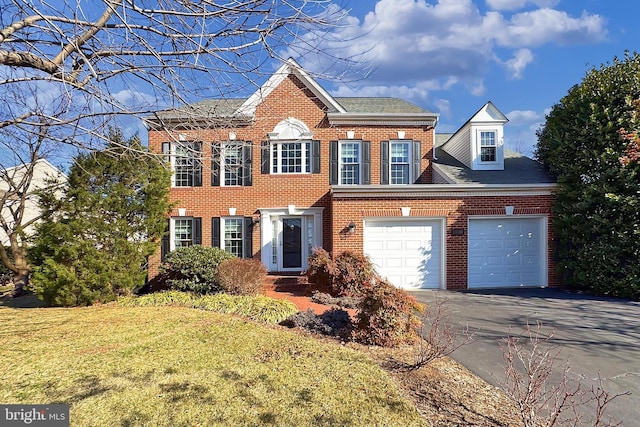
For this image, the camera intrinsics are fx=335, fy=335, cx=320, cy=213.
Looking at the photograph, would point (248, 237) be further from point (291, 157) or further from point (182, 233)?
point (291, 157)

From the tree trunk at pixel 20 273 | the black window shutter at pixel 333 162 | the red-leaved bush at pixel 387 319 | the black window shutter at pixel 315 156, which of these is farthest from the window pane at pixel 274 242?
the tree trunk at pixel 20 273

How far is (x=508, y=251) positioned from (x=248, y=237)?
913 cm

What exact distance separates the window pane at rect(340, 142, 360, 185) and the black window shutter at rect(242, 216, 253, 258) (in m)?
3.82

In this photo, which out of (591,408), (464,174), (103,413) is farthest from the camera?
(464,174)

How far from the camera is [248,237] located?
1262 cm

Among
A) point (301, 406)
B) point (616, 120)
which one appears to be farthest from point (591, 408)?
point (616, 120)

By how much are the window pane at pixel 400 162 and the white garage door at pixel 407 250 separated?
242 cm

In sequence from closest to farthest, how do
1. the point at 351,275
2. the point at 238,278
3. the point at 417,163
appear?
1. the point at 238,278
2. the point at 351,275
3. the point at 417,163

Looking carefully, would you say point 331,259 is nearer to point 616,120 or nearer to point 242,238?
point 242,238

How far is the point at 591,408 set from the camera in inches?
143

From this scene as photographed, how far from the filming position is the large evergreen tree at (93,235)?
8.41 meters

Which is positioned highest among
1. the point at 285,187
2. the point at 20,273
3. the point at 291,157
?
the point at 291,157

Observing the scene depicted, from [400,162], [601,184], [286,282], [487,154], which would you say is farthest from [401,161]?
[286,282]

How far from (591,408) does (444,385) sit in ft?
4.93
